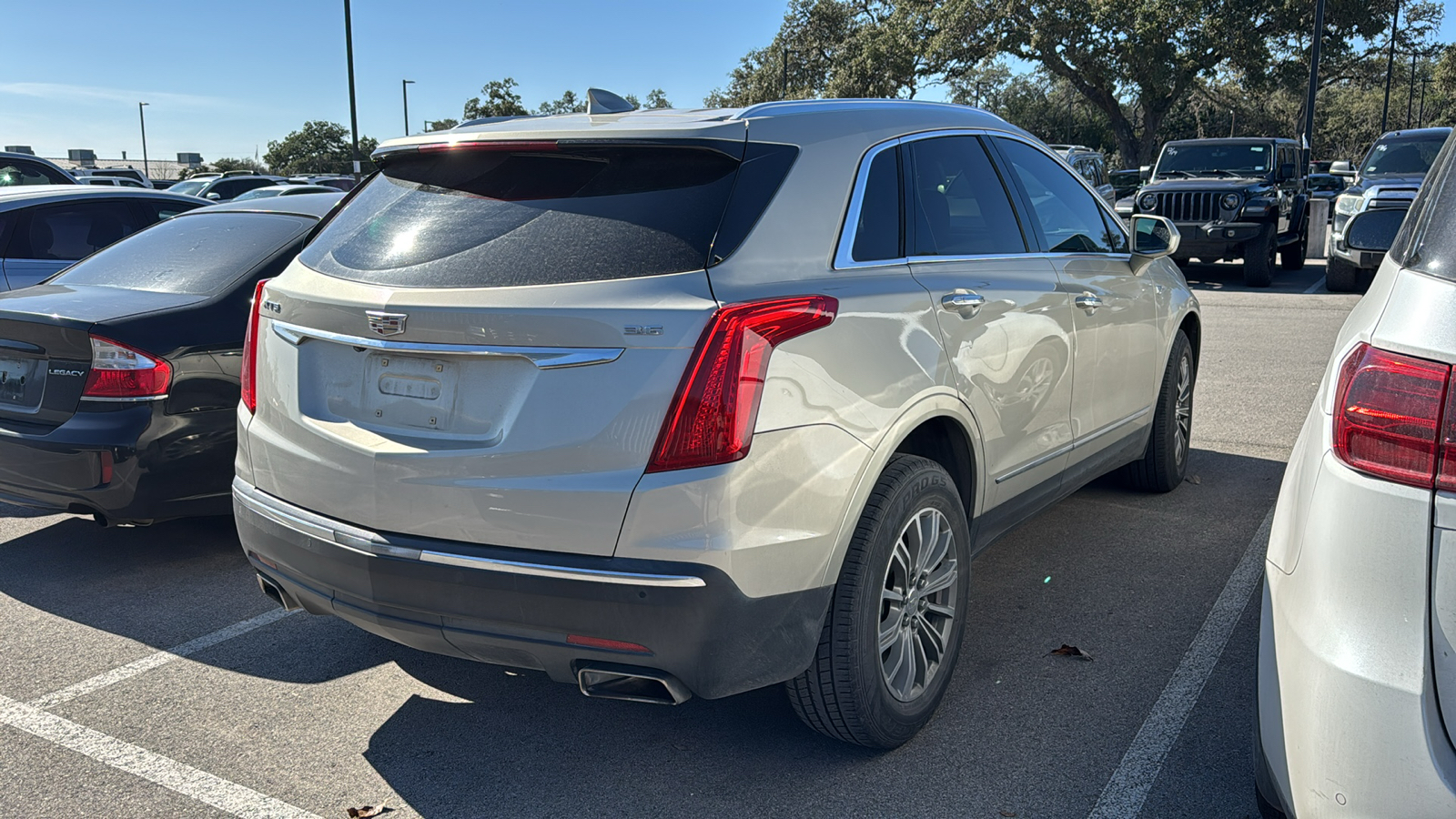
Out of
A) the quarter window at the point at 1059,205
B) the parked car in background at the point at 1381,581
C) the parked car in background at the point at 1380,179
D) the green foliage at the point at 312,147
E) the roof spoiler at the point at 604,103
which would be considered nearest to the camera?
the parked car in background at the point at 1381,581

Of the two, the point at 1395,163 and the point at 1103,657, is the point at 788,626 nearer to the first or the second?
the point at 1103,657

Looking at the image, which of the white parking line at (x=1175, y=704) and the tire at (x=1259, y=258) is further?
the tire at (x=1259, y=258)

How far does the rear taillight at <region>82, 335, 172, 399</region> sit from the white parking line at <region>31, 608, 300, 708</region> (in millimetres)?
1020

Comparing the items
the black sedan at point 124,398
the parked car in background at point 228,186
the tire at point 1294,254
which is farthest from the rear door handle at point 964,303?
the parked car in background at point 228,186

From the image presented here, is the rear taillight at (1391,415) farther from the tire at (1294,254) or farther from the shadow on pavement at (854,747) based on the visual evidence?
the tire at (1294,254)

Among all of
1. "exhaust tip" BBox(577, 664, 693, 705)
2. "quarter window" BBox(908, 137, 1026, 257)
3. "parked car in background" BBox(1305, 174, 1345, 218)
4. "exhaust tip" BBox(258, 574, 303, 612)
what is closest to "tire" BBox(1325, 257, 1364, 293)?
"parked car in background" BBox(1305, 174, 1345, 218)

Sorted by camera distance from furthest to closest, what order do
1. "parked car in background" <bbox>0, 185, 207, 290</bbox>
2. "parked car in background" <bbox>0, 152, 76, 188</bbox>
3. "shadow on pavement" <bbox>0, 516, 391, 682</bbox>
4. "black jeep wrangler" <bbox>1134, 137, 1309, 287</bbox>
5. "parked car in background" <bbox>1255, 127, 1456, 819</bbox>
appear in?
"black jeep wrangler" <bbox>1134, 137, 1309, 287</bbox>, "parked car in background" <bbox>0, 152, 76, 188</bbox>, "parked car in background" <bbox>0, 185, 207, 290</bbox>, "shadow on pavement" <bbox>0, 516, 391, 682</bbox>, "parked car in background" <bbox>1255, 127, 1456, 819</bbox>

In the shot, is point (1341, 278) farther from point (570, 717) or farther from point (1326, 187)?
point (1326, 187)

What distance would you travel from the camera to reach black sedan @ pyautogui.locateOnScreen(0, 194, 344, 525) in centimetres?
448

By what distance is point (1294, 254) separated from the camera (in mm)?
18016

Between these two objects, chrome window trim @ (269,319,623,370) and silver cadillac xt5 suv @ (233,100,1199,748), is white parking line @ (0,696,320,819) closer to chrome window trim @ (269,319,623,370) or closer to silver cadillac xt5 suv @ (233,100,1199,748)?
silver cadillac xt5 suv @ (233,100,1199,748)

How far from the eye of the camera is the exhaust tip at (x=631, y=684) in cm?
269

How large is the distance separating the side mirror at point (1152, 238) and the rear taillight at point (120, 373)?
13.5 ft

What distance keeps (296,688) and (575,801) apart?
123 centimetres
